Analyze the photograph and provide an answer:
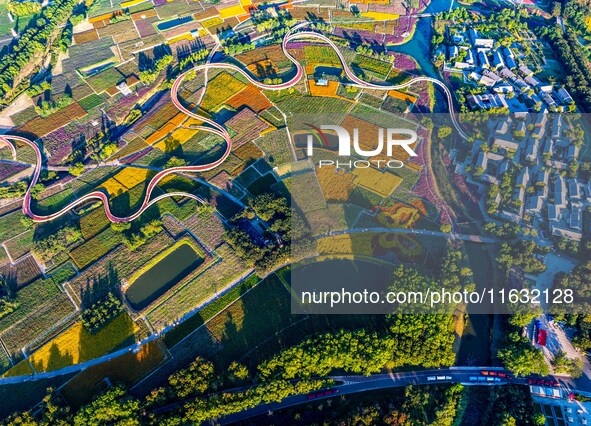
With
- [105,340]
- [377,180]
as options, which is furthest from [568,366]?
[105,340]

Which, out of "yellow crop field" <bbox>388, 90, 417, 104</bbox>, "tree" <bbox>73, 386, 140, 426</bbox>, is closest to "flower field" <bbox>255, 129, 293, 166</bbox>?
"yellow crop field" <bbox>388, 90, 417, 104</bbox>

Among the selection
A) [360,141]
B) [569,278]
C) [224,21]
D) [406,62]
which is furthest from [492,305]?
[224,21]

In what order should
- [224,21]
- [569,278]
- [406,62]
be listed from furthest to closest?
[224,21]
[406,62]
[569,278]

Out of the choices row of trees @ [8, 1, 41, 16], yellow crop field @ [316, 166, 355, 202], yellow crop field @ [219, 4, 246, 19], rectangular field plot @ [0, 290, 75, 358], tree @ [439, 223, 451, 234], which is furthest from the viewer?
row of trees @ [8, 1, 41, 16]

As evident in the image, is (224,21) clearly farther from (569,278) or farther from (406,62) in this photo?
(569,278)

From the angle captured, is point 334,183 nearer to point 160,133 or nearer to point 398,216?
point 398,216

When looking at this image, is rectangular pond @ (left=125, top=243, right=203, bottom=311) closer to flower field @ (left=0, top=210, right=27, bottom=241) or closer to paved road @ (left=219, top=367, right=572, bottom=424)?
flower field @ (left=0, top=210, right=27, bottom=241)

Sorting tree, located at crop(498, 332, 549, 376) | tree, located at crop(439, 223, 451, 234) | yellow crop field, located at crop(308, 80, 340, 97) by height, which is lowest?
tree, located at crop(498, 332, 549, 376)
